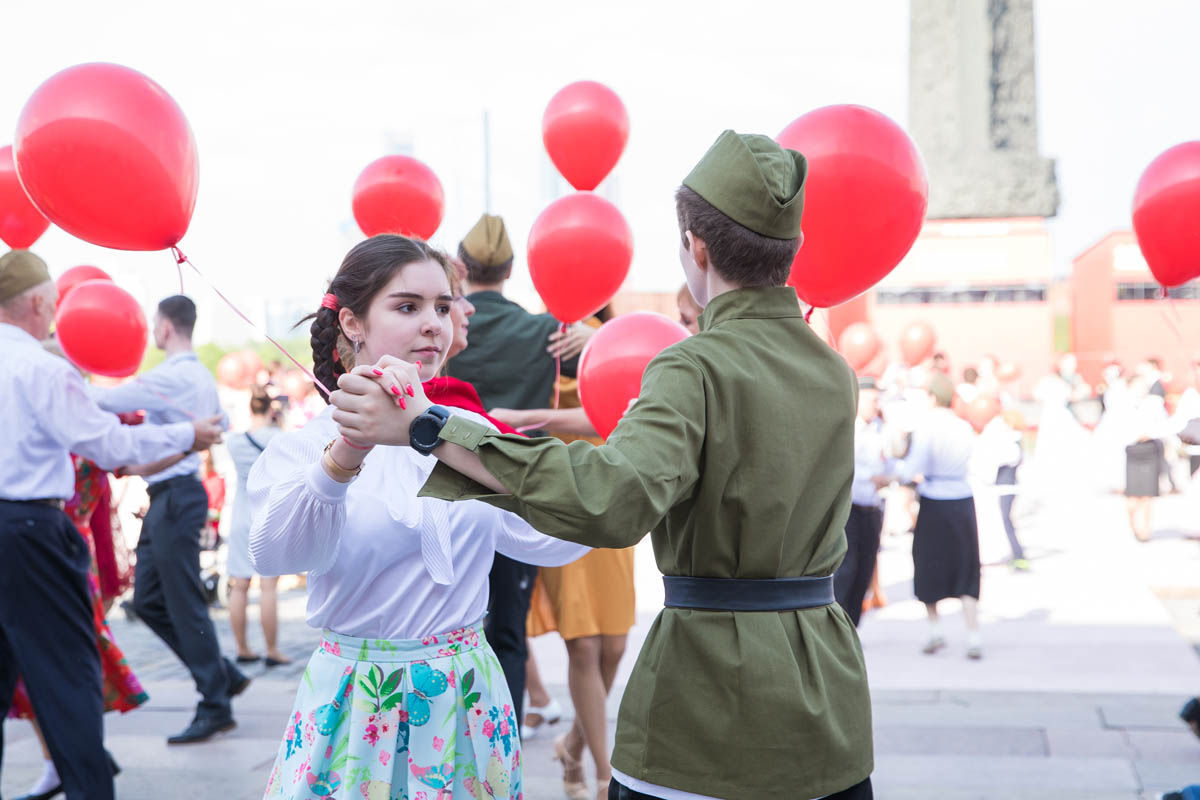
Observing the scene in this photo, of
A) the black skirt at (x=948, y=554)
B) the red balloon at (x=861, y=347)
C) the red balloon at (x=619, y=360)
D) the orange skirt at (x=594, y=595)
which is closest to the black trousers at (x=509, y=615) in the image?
the orange skirt at (x=594, y=595)

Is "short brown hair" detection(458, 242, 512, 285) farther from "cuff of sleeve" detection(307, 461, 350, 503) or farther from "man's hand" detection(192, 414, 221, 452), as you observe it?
"cuff of sleeve" detection(307, 461, 350, 503)

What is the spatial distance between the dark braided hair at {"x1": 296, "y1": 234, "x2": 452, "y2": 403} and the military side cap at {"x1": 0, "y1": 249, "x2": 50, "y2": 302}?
215 cm

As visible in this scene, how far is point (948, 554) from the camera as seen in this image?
7125mm

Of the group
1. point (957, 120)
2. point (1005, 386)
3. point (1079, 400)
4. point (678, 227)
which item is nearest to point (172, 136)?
point (678, 227)

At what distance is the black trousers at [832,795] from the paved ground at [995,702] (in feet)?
8.62

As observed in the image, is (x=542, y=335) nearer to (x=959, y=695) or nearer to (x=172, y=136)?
(x=172, y=136)

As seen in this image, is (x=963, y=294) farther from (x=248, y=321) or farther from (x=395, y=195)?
(x=248, y=321)

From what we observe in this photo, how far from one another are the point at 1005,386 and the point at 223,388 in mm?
10331

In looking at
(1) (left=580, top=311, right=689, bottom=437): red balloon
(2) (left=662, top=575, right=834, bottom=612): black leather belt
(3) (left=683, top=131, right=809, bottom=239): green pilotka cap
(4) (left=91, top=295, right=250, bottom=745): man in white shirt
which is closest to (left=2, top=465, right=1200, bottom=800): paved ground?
(4) (left=91, top=295, right=250, bottom=745): man in white shirt

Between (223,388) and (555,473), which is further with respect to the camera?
(223,388)

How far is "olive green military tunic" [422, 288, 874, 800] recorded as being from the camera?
1833mm

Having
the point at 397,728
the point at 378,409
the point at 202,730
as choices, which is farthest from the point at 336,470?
the point at 202,730

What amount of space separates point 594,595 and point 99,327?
7.55 feet

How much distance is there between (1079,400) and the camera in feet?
63.2
